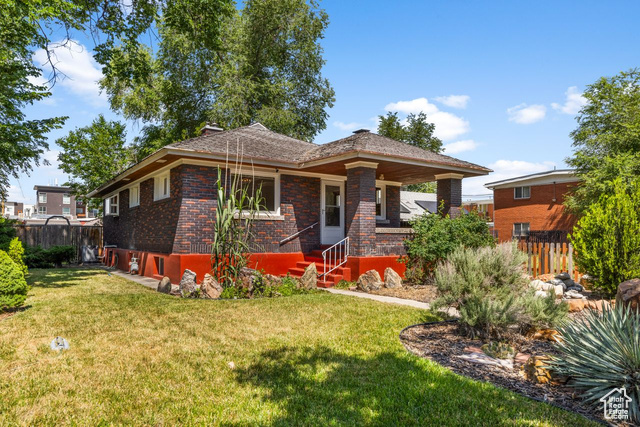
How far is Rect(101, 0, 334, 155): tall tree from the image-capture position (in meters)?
25.5

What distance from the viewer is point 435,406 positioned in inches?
130

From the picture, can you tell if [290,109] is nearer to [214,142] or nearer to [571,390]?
[214,142]

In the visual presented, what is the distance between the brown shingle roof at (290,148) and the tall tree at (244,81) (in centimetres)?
1251

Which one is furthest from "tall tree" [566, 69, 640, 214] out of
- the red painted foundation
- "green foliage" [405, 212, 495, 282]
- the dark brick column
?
the red painted foundation

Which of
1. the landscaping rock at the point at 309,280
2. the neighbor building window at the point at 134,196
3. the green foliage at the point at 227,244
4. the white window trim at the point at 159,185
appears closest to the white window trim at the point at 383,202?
the landscaping rock at the point at 309,280

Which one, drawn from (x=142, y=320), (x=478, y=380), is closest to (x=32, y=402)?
(x=142, y=320)

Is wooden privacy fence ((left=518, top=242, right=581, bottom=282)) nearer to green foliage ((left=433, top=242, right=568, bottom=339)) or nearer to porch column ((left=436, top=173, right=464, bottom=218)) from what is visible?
porch column ((left=436, top=173, right=464, bottom=218))

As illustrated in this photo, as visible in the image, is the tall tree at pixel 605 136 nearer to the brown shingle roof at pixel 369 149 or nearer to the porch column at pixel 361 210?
the brown shingle roof at pixel 369 149

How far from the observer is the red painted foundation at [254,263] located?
34.8 ft

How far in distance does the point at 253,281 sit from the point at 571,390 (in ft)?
21.5

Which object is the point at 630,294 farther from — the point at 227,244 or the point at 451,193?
the point at 451,193

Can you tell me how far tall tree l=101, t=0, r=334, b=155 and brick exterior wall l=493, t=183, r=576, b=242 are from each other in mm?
Answer: 14963

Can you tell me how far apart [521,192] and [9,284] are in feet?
97.0

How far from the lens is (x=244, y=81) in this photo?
25.3 meters
